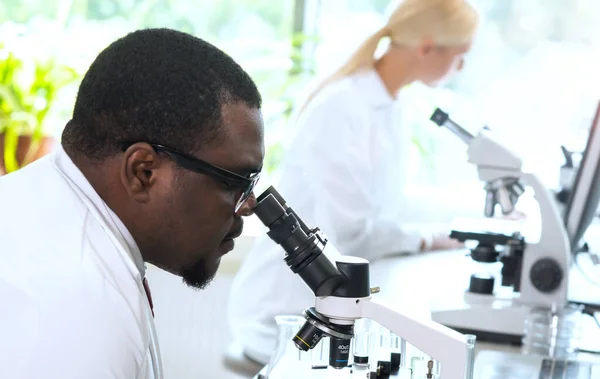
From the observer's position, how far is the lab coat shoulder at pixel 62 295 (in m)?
0.92

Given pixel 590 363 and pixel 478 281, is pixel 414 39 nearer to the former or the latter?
pixel 478 281

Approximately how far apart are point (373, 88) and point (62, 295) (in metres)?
1.86

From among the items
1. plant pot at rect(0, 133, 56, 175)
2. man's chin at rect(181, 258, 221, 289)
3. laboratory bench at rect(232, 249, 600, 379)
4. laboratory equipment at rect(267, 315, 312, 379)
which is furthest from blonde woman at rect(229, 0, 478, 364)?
plant pot at rect(0, 133, 56, 175)

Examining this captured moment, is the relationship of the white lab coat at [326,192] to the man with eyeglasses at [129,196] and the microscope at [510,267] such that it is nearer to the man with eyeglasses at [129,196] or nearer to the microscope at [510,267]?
the microscope at [510,267]

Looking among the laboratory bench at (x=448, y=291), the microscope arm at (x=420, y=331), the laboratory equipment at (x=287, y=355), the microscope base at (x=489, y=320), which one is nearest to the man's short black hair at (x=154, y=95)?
the microscope arm at (x=420, y=331)

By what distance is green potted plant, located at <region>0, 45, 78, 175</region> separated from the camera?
3.84 meters

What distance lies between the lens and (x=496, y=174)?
2.02 meters

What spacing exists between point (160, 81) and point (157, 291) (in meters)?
2.71

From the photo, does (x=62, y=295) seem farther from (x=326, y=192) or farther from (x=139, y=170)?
(x=326, y=192)

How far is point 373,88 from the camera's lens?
2686 millimetres

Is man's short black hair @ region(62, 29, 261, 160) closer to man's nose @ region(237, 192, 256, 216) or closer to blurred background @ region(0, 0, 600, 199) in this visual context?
man's nose @ region(237, 192, 256, 216)

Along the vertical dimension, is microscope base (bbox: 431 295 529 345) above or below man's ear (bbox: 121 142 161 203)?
below

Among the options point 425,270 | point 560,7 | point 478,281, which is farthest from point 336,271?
point 560,7

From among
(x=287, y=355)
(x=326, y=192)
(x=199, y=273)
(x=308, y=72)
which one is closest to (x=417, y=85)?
(x=308, y=72)
